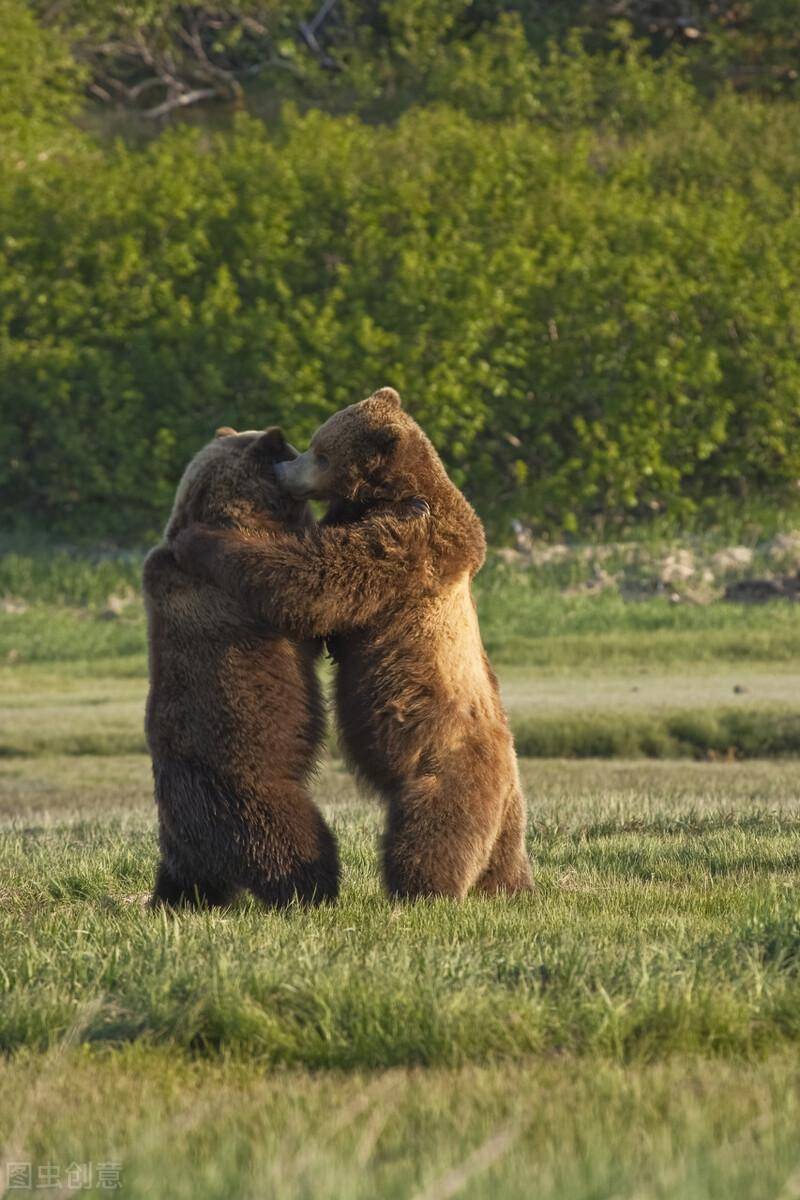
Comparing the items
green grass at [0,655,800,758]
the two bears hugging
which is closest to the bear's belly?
the two bears hugging

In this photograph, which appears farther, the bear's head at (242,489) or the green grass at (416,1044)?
the bear's head at (242,489)

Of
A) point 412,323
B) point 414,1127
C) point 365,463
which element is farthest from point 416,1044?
point 412,323

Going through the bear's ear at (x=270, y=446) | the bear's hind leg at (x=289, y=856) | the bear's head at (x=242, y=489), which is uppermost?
the bear's ear at (x=270, y=446)

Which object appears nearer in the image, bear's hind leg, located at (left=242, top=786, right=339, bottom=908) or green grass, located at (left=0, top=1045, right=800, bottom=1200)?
green grass, located at (left=0, top=1045, right=800, bottom=1200)

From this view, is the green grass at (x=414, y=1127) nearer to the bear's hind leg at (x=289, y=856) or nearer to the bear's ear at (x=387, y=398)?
the bear's hind leg at (x=289, y=856)

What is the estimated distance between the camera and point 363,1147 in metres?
2.82

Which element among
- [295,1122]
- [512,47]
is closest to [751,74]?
[512,47]

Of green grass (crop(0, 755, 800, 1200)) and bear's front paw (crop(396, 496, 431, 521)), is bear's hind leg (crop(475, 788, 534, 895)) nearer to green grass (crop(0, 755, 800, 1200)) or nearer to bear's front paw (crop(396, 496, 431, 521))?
green grass (crop(0, 755, 800, 1200))

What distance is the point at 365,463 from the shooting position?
16.6ft

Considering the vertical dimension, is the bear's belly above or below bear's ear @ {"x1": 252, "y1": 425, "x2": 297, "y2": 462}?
below

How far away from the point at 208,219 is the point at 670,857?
1618cm

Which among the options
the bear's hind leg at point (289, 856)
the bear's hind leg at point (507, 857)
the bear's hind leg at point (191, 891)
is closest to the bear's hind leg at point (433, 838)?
the bear's hind leg at point (289, 856)

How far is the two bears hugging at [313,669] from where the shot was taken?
16.0 feet

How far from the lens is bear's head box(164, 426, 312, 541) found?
5102 mm
